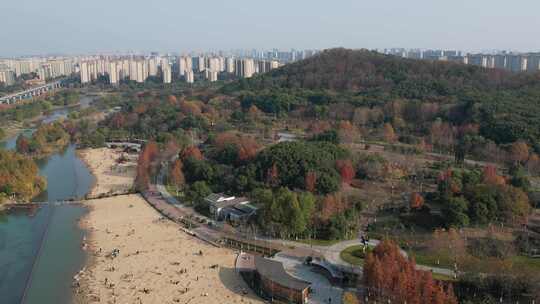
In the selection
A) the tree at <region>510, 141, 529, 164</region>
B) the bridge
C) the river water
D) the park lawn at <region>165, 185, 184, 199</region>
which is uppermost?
the bridge

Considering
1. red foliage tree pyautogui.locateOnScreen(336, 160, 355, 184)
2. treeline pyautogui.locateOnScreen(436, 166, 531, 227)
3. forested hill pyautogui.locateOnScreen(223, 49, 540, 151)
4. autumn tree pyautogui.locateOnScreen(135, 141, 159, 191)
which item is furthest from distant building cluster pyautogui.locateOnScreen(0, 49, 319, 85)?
treeline pyautogui.locateOnScreen(436, 166, 531, 227)

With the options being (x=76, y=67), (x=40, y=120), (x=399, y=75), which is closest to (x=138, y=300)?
(x=399, y=75)

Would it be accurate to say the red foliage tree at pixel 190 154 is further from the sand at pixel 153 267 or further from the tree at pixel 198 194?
the sand at pixel 153 267

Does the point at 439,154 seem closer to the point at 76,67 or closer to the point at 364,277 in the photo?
the point at 364,277

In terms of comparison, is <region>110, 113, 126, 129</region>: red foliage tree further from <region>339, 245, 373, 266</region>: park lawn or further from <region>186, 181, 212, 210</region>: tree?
<region>339, 245, 373, 266</region>: park lawn

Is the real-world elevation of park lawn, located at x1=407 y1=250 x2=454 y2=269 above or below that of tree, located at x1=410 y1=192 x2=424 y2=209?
below

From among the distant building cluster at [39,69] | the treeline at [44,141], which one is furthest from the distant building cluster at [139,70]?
the treeline at [44,141]
